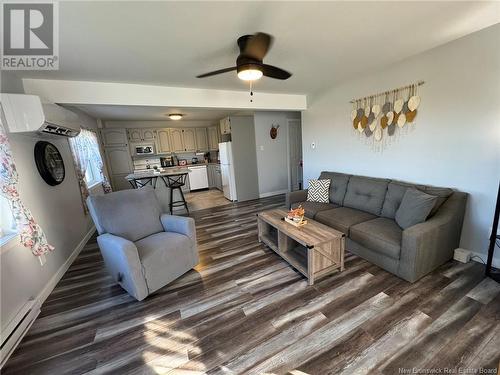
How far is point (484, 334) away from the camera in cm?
146

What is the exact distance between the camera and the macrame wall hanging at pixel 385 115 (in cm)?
261

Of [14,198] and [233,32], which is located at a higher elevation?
[233,32]

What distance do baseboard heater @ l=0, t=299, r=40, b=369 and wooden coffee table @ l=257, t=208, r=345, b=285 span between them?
93.3 inches

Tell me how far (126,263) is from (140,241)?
1.47 ft

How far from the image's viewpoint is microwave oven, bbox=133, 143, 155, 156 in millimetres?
6086

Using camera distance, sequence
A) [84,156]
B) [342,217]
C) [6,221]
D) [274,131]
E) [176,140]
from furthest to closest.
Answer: [176,140], [274,131], [84,156], [342,217], [6,221]

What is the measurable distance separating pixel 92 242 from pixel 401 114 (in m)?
4.99

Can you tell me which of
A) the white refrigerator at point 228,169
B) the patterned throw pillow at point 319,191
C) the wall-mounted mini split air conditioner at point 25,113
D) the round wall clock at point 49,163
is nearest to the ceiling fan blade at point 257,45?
the wall-mounted mini split air conditioner at point 25,113

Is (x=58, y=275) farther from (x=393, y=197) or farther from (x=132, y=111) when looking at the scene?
(x=393, y=197)

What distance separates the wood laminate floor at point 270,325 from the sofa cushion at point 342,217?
46 cm

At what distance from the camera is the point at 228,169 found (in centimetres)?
521

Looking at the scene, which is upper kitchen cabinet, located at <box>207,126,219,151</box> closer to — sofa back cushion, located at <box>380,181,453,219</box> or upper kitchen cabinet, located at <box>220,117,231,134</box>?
upper kitchen cabinet, located at <box>220,117,231,134</box>

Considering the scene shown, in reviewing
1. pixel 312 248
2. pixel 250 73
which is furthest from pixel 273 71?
pixel 312 248

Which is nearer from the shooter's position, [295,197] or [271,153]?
[295,197]
